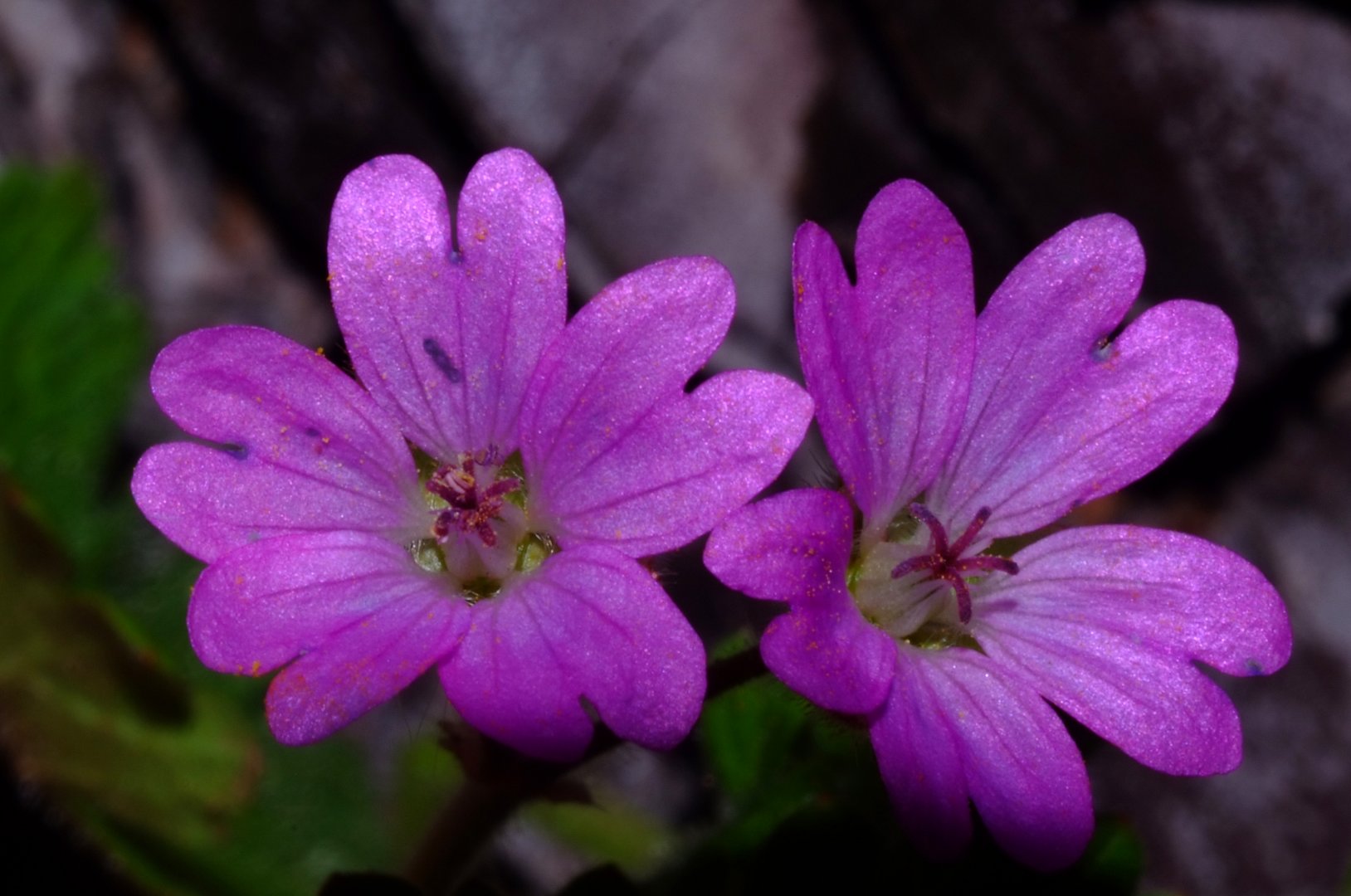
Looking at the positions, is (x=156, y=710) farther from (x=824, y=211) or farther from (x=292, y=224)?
(x=824, y=211)

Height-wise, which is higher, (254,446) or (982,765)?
(254,446)

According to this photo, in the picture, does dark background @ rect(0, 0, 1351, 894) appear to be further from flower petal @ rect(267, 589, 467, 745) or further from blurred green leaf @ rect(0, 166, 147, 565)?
flower petal @ rect(267, 589, 467, 745)

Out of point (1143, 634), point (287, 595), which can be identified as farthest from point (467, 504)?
point (1143, 634)

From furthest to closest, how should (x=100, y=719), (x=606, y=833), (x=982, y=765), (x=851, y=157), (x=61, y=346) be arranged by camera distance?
(x=851, y=157), (x=606, y=833), (x=61, y=346), (x=100, y=719), (x=982, y=765)

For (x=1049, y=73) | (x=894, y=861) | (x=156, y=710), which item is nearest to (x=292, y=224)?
(x=156, y=710)

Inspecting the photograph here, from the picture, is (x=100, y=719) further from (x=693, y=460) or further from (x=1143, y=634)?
(x=1143, y=634)

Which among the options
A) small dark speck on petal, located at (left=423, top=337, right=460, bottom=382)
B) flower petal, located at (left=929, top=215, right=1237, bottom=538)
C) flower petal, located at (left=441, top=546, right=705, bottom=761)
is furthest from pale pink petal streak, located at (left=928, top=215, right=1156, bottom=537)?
small dark speck on petal, located at (left=423, top=337, right=460, bottom=382)

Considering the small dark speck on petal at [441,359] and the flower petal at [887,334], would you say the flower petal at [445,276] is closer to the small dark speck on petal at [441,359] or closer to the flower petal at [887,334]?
the small dark speck on petal at [441,359]
